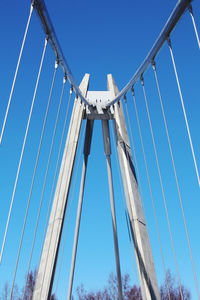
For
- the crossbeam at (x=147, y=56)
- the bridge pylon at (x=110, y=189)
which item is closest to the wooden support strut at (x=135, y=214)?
the bridge pylon at (x=110, y=189)

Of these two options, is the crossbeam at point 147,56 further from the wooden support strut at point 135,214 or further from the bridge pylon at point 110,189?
the wooden support strut at point 135,214

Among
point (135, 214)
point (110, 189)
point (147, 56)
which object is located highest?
point (147, 56)

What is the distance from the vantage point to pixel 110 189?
7.60m

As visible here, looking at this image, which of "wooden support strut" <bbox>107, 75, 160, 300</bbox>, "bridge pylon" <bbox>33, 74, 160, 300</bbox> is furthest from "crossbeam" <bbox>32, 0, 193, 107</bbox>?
"wooden support strut" <bbox>107, 75, 160, 300</bbox>

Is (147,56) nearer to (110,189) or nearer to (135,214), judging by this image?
(135,214)

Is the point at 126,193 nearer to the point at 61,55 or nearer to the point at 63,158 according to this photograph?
the point at 63,158

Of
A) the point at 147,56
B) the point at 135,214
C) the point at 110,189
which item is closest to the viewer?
the point at 147,56

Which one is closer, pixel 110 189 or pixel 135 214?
pixel 135 214

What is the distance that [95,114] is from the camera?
22.7 ft

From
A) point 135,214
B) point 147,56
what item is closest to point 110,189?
point 135,214

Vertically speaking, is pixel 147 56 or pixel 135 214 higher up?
pixel 147 56

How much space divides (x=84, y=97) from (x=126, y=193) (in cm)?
205

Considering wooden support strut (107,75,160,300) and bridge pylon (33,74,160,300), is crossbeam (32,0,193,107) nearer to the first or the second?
bridge pylon (33,74,160,300)

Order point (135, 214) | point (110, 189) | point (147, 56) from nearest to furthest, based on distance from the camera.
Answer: point (147, 56) < point (135, 214) < point (110, 189)
